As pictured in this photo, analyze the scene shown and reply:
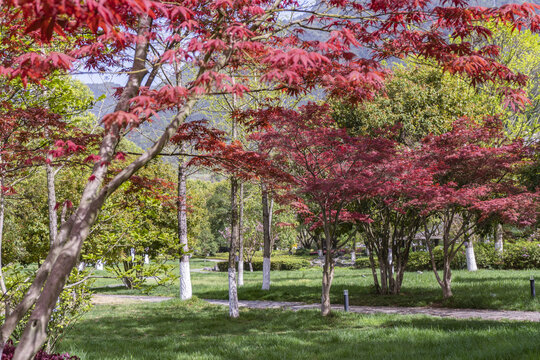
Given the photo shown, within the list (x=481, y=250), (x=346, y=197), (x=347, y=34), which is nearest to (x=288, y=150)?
(x=346, y=197)

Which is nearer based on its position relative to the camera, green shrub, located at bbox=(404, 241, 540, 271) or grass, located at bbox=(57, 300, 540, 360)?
grass, located at bbox=(57, 300, 540, 360)

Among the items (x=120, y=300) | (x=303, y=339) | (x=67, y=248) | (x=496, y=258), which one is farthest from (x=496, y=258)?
(x=67, y=248)

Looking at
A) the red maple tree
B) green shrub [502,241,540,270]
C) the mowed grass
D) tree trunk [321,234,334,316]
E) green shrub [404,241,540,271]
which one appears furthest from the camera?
green shrub [404,241,540,271]

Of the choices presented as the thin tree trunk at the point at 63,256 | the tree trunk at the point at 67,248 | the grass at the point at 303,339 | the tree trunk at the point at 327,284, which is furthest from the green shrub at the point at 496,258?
the thin tree trunk at the point at 63,256

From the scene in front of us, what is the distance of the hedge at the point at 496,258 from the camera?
23234mm

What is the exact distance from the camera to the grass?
20.1 ft

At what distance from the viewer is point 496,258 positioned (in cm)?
2433

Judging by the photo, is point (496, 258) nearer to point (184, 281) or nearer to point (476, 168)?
point (476, 168)

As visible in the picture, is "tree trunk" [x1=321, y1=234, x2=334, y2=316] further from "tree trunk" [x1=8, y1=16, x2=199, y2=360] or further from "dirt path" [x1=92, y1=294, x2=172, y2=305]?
"dirt path" [x1=92, y1=294, x2=172, y2=305]

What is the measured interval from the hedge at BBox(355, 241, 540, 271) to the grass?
16947mm

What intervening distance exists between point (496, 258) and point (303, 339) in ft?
68.7

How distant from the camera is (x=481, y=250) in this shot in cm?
2544

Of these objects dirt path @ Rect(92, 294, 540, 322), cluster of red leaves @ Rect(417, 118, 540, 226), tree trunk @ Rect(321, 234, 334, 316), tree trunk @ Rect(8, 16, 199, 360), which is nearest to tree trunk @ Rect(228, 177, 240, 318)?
tree trunk @ Rect(321, 234, 334, 316)

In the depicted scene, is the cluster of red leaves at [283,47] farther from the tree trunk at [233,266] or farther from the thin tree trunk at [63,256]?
the tree trunk at [233,266]
